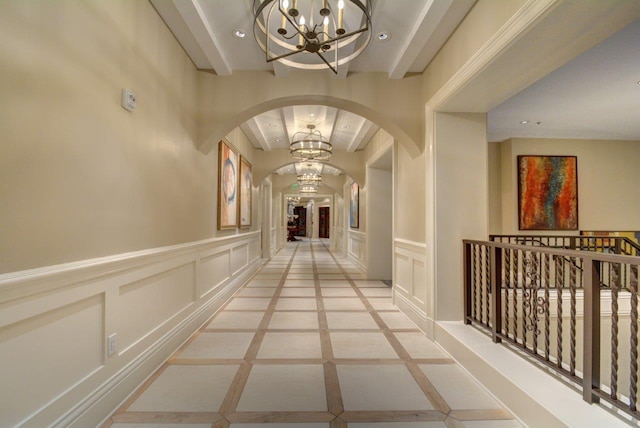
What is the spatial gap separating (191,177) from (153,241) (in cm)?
105

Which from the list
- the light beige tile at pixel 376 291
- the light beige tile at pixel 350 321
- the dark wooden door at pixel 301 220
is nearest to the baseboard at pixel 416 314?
the light beige tile at pixel 350 321

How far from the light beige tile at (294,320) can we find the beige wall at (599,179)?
4.83 m

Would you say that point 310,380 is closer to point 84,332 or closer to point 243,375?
point 243,375

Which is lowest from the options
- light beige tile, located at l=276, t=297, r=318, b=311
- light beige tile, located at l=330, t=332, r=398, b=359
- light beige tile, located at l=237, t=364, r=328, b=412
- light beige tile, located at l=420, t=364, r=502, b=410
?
light beige tile, located at l=276, t=297, r=318, b=311

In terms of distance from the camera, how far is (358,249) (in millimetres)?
8391

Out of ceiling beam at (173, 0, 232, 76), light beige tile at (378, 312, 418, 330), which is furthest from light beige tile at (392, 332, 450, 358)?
ceiling beam at (173, 0, 232, 76)

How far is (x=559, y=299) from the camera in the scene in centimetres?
206

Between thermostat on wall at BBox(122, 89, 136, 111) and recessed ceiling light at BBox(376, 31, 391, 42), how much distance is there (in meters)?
2.15

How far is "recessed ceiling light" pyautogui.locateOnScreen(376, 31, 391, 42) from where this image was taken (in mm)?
2771

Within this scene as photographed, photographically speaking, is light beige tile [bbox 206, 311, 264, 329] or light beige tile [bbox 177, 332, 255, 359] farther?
light beige tile [bbox 206, 311, 264, 329]

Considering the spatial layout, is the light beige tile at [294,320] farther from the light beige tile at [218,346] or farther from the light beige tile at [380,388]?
the light beige tile at [380,388]

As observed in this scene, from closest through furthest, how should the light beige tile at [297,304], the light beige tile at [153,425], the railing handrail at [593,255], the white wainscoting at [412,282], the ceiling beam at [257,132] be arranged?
the railing handrail at [593,255], the light beige tile at [153,425], the white wainscoting at [412,282], the light beige tile at [297,304], the ceiling beam at [257,132]

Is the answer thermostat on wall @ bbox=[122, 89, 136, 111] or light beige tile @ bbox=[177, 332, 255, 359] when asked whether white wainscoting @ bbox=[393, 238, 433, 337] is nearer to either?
light beige tile @ bbox=[177, 332, 255, 359]

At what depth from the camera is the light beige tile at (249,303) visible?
14.0ft
